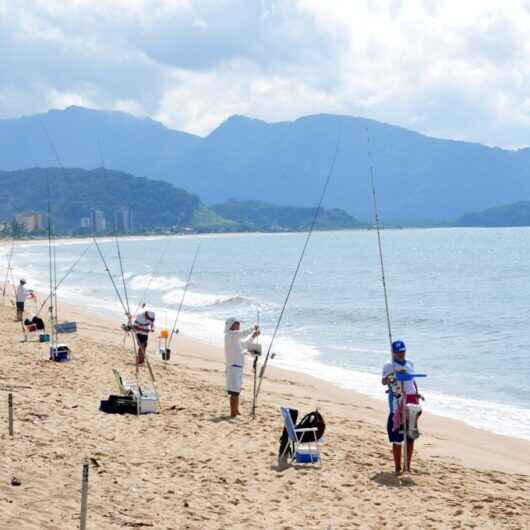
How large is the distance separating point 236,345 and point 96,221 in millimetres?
56636

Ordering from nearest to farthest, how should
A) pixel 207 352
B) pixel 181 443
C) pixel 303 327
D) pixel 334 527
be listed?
pixel 334 527 < pixel 181 443 < pixel 207 352 < pixel 303 327

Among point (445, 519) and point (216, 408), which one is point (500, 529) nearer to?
point (445, 519)

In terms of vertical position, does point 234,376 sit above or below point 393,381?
below

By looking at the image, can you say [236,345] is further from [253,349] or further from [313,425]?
→ [313,425]

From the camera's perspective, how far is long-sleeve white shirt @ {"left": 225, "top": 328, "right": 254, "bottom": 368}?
9.55m

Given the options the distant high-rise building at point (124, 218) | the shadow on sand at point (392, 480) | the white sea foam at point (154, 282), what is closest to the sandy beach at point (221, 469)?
the shadow on sand at point (392, 480)

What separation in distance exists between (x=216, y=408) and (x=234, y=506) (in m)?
4.19

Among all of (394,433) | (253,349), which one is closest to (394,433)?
(394,433)

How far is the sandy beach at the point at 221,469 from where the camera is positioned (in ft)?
19.6

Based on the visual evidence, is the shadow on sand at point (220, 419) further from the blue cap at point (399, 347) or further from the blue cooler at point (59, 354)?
the blue cooler at point (59, 354)

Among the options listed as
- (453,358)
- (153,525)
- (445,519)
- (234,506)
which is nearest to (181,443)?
(234,506)

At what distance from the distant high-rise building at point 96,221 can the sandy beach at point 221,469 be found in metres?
7.83

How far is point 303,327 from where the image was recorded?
24.7 meters

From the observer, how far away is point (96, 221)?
210 feet
